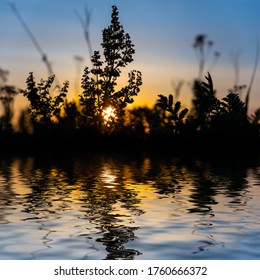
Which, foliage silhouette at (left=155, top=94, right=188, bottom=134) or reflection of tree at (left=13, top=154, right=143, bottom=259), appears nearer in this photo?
reflection of tree at (left=13, top=154, right=143, bottom=259)

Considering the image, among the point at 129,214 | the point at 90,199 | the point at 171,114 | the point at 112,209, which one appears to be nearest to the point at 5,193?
the point at 90,199

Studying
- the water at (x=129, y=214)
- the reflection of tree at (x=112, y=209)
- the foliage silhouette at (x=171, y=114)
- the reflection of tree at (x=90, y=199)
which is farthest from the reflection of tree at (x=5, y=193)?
the foliage silhouette at (x=171, y=114)

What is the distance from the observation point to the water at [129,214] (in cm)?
1073

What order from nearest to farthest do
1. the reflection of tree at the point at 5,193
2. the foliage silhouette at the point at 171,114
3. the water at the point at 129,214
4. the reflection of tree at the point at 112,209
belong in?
the water at the point at 129,214
the reflection of tree at the point at 112,209
the reflection of tree at the point at 5,193
the foliage silhouette at the point at 171,114

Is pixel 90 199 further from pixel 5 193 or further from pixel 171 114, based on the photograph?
pixel 171 114

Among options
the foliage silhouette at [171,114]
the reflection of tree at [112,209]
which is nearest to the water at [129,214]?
the reflection of tree at [112,209]

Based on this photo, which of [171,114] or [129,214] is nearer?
[129,214]

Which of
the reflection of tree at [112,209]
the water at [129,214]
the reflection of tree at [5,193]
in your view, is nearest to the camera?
the water at [129,214]

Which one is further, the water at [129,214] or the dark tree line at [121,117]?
the dark tree line at [121,117]

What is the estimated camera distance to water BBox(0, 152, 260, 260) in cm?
1073

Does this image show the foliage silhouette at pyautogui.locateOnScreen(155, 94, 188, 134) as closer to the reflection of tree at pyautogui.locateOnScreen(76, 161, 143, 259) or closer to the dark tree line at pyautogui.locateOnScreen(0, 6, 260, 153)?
the dark tree line at pyautogui.locateOnScreen(0, 6, 260, 153)

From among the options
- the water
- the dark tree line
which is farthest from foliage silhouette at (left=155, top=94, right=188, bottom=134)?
the water

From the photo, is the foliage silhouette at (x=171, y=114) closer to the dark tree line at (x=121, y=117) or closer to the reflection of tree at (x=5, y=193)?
the dark tree line at (x=121, y=117)

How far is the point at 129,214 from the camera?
14562mm
